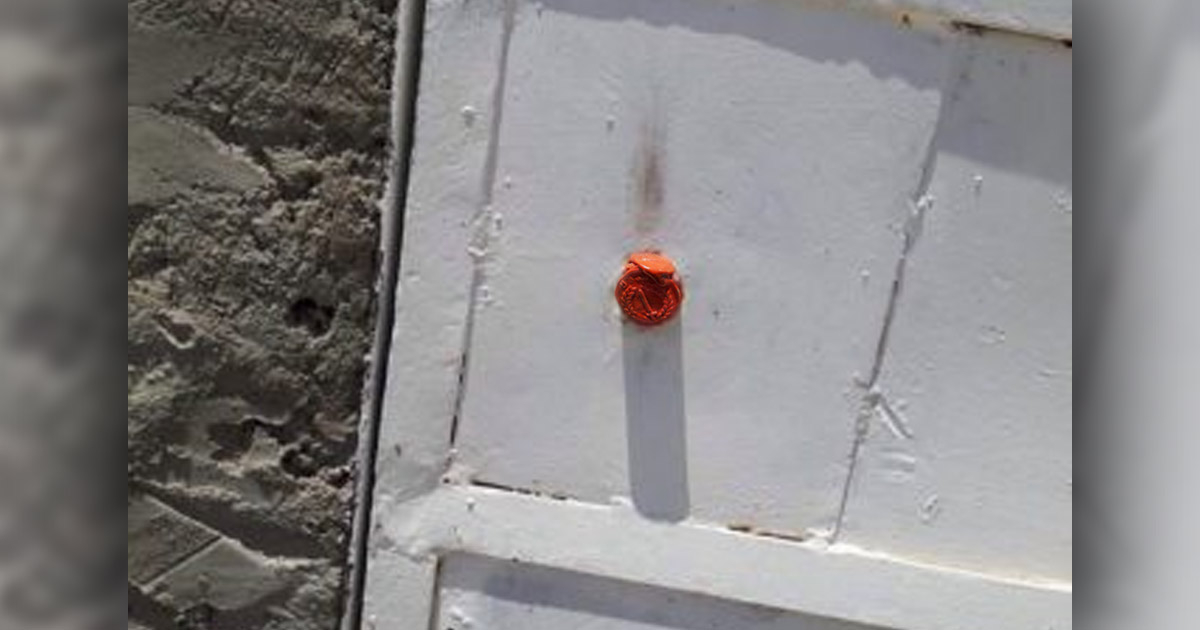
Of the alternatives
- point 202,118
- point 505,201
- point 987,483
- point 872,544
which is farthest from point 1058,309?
point 202,118

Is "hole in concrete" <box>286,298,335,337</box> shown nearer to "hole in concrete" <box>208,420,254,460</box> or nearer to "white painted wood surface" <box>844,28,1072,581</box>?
"hole in concrete" <box>208,420,254,460</box>

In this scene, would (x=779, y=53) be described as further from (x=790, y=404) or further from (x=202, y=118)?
(x=202, y=118)

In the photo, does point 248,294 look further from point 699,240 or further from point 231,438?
point 699,240

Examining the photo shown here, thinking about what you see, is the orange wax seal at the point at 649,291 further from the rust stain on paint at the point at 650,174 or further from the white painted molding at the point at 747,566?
the white painted molding at the point at 747,566

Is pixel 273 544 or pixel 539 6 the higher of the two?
pixel 539 6

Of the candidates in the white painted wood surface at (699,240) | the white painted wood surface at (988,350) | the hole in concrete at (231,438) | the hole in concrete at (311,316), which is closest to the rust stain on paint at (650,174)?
the white painted wood surface at (699,240)


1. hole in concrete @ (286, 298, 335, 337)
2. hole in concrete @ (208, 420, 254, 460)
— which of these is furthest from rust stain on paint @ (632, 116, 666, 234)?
hole in concrete @ (208, 420, 254, 460)

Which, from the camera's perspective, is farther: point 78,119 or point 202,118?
point 202,118
